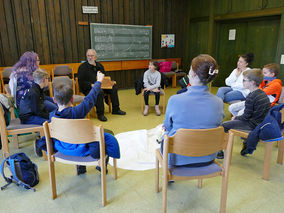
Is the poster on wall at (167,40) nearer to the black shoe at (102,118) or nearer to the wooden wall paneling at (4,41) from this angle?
the black shoe at (102,118)

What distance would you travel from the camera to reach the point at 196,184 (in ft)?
7.18

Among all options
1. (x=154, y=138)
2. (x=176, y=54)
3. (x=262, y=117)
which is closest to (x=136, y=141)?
(x=154, y=138)

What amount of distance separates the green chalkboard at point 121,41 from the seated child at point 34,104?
3684 millimetres

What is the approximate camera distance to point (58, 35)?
18.3 feet

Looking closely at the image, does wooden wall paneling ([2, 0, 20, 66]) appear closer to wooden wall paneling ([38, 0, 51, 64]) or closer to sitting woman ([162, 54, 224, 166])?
wooden wall paneling ([38, 0, 51, 64])

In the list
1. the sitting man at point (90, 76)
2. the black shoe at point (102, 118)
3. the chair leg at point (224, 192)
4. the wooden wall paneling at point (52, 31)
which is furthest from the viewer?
the wooden wall paneling at point (52, 31)

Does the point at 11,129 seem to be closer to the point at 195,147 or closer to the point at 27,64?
the point at 27,64

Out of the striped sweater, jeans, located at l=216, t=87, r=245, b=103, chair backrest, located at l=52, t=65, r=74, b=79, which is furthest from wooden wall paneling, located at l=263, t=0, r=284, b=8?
chair backrest, located at l=52, t=65, r=74, b=79

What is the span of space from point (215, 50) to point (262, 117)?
5.11 m

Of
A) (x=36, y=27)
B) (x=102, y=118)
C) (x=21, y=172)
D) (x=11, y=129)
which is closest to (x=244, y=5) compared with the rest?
(x=102, y=118)

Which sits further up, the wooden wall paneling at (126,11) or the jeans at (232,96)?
the wooden wall paneling at (126,11)

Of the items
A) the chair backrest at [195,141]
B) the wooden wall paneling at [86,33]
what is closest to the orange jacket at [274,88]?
the chair backrest at [195,141]

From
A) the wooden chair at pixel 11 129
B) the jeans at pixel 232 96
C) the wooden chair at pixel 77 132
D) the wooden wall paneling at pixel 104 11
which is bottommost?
the wooden chair at pixel 11 129

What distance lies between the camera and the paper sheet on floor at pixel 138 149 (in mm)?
2543
